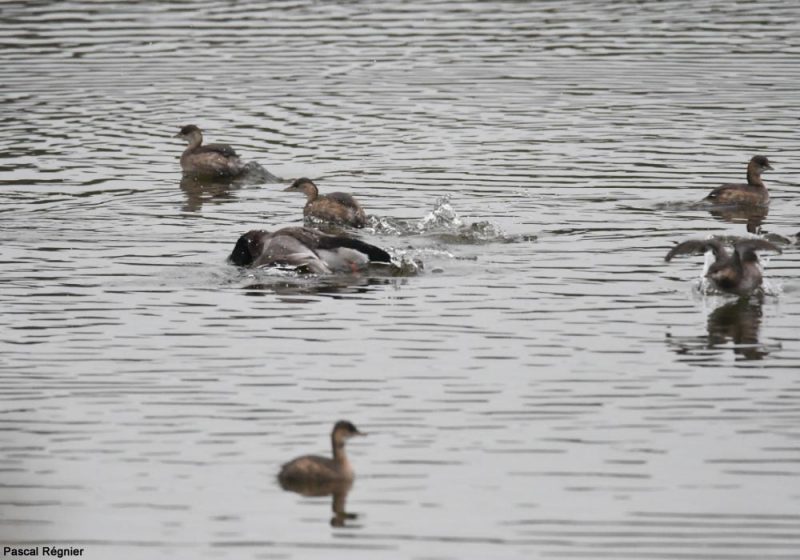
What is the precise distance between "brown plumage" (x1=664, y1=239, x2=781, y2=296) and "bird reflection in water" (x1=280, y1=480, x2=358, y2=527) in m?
6.57

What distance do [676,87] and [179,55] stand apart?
35.2 feet

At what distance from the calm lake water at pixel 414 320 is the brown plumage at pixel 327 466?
15cm

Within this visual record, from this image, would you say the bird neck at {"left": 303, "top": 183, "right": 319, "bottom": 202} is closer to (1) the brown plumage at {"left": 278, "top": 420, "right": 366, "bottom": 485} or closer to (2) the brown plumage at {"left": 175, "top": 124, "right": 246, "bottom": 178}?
(2) the brown plumage at {"left": 175, "top": 124, "right": 246, "bottom": 178}

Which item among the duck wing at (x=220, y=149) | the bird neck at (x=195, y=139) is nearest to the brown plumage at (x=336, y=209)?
the duck wing at (x=220, y=149)

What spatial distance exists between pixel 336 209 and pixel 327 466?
9.60 m

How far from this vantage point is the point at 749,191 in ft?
71.1

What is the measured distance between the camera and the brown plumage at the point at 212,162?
24281mm

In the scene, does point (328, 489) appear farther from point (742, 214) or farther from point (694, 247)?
point (742, 214)

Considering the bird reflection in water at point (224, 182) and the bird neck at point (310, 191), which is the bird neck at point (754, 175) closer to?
the bird neck at point (310, 191)

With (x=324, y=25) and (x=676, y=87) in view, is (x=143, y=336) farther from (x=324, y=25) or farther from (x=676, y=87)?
(x=324, y=25)

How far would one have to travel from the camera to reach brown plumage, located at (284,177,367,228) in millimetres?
20812

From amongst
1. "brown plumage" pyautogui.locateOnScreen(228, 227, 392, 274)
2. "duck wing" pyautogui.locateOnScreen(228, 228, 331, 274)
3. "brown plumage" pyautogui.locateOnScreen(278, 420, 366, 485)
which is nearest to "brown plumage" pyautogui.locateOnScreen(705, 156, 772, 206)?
"brown plumage" pyautogui.locateOnScreen(228, 227, 392, 274)

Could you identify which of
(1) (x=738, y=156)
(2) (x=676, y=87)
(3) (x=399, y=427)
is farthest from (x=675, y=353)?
(2) (x=676, y=87)

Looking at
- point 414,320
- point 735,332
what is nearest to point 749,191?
point 735,332
